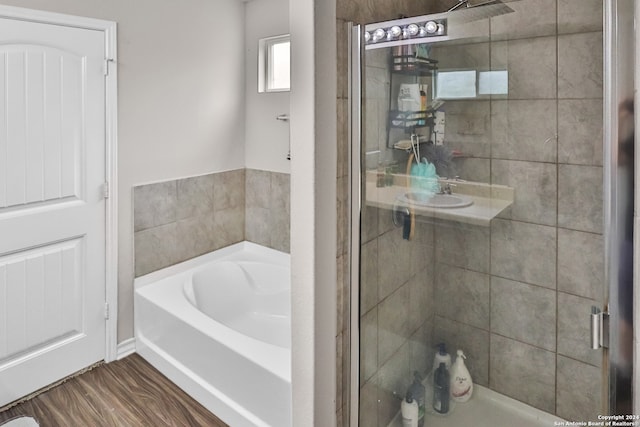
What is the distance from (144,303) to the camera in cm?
260

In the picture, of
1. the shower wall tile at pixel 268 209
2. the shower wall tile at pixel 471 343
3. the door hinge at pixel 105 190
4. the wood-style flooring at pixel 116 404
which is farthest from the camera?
the shower wall tile at pixel 268 209

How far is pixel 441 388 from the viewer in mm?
1511

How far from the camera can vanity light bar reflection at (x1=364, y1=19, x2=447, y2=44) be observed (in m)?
1.36

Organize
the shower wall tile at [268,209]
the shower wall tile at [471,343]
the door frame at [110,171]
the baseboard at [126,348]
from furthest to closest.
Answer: the shower wall tile at [268,209], the baseboard at [126,348], the door frame at [110,171], the shower wall tile at [471,343]

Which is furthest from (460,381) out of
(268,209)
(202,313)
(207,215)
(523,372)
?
(207,215)

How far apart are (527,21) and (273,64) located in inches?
84.9

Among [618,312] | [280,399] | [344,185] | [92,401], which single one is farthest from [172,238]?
[618,312]

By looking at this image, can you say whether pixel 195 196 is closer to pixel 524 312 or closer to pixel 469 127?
pixel 469 127

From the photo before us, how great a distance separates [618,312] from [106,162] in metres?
2.50

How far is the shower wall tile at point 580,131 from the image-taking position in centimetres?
116

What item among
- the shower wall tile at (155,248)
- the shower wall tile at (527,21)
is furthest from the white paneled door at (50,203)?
the shower wall tile at (527,21)

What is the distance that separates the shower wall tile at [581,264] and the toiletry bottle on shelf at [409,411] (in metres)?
0.67

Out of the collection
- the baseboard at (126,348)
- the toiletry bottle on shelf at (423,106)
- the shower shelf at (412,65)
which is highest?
the shower shelf at (412,65)

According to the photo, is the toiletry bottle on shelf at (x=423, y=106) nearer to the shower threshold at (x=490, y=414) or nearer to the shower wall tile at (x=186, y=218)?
the shower threshold at (x=490, y=414)
